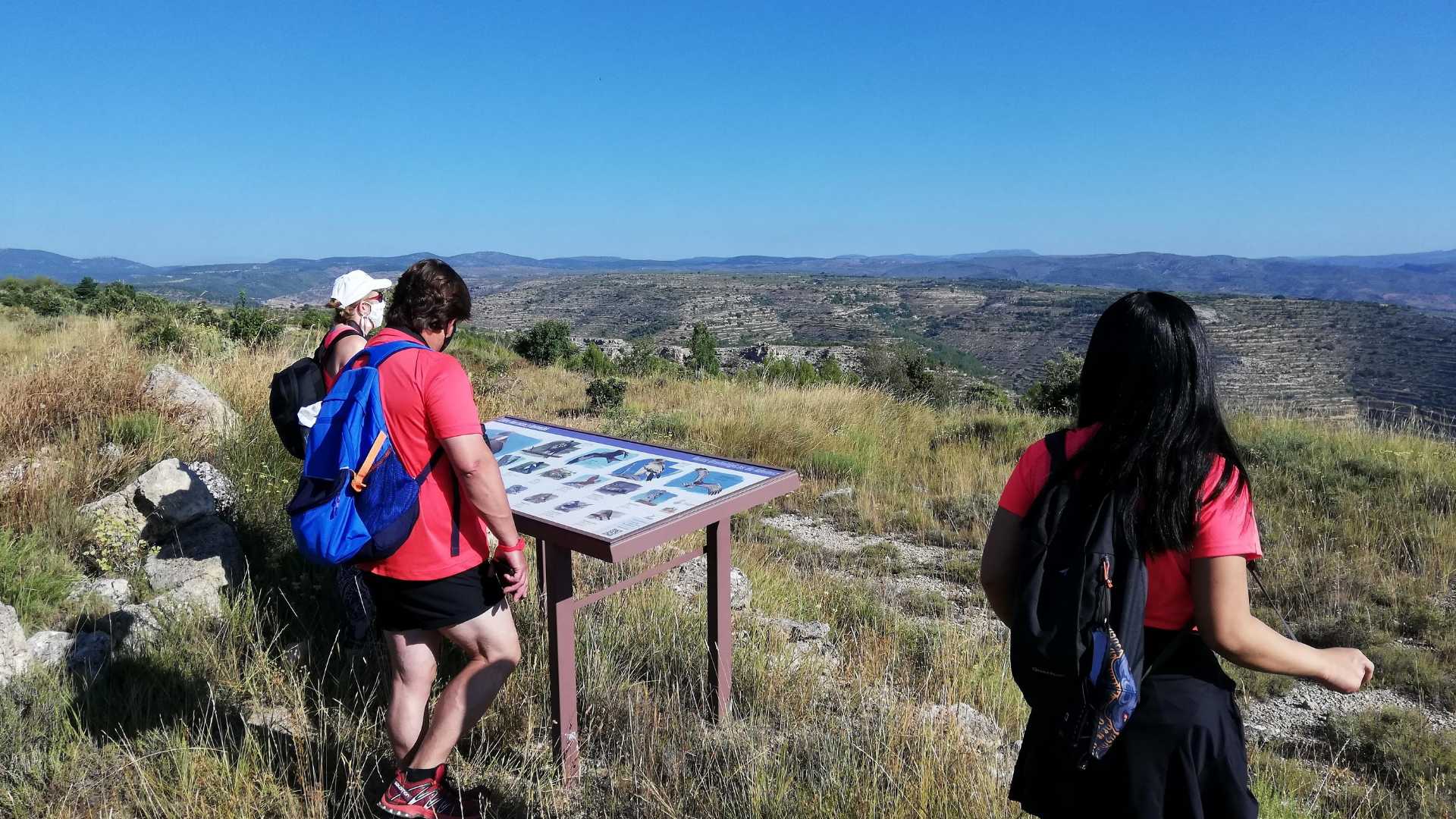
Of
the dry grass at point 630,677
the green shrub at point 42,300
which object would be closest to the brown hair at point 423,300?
the dry grass at point 630,677

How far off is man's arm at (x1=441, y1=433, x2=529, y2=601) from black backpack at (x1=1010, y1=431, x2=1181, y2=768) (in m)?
1.38

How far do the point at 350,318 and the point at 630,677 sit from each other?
7.00 ft

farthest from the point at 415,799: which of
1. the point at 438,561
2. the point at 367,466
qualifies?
the point at 367,466

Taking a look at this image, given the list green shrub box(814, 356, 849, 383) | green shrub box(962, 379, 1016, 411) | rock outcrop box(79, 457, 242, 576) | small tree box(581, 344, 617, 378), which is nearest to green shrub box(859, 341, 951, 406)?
green shrub box(962, 379, 1016, 411)

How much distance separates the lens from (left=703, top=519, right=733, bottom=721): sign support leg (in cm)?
314

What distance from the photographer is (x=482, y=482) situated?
2.20 meters

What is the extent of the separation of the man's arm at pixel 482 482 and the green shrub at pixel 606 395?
851 cm

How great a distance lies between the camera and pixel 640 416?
9.84 m

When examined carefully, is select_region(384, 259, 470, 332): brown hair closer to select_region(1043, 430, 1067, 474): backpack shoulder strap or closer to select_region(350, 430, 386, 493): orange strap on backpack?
select_region(350, 430, 386, 493): orange strap on backpack

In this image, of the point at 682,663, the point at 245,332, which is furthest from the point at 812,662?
the point at 245,332

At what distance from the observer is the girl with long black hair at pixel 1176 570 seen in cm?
151

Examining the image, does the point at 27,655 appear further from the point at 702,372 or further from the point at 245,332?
the point at 702,372

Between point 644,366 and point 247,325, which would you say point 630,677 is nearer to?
point 247,325

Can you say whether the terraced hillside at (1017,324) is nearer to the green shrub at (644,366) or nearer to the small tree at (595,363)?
the green shrub at (644,366)
